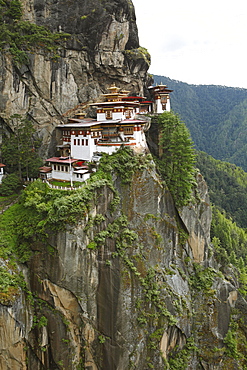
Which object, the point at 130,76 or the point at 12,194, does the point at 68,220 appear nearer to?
the point at 12,194

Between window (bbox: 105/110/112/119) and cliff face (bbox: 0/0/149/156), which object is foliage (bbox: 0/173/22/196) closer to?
cliff face (bbox: 0/0/149/156)

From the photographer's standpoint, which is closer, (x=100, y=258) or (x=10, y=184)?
(x=100, y=258)

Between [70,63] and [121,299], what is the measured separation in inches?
1212

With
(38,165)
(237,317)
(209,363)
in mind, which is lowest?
(209,363)

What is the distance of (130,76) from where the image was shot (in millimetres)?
46844

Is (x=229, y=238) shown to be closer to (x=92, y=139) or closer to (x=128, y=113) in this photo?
(x=128, y=113)

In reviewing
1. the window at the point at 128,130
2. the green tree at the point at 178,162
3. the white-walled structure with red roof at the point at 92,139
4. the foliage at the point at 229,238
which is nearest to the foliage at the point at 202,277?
the green tree at the point at 178,162

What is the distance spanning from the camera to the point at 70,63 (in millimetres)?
41094

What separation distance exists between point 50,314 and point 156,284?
10.6 meters

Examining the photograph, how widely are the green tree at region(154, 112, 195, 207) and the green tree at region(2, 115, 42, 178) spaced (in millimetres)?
15779

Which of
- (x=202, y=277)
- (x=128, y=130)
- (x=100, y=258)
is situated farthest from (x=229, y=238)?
(x=100, y=258)

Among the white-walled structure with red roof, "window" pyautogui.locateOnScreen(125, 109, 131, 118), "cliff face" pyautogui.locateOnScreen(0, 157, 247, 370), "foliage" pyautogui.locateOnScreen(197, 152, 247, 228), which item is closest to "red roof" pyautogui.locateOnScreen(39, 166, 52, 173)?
the white-walled structure with red roof

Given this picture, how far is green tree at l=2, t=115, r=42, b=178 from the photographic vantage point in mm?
35156

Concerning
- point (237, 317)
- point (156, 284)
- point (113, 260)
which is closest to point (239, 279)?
point (237, 317)
